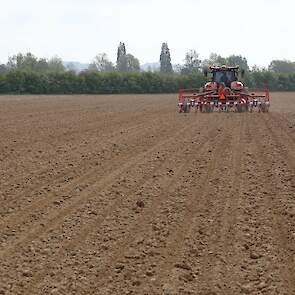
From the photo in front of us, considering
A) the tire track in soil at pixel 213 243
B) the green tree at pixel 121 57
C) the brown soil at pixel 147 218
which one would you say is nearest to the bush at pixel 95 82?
the brown soil at pixel 147 218

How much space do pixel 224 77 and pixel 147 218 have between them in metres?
23.0

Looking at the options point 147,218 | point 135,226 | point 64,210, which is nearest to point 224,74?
point 64,210

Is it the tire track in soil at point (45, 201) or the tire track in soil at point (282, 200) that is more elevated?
the tire track in soil at point (45, 201)

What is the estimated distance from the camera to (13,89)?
63.6 meters

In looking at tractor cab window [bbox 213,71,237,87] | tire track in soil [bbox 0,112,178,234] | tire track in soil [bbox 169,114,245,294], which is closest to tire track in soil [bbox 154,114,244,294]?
tire track in soil [bbox 169,114,245,294]

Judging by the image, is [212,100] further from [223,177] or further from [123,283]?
[123,283]

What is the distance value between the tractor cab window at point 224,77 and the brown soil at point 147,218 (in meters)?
15.7

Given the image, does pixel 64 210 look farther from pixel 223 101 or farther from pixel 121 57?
pixel 121 57

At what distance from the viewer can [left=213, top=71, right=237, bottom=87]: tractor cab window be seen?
95.3ft

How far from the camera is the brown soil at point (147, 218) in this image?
197 inches

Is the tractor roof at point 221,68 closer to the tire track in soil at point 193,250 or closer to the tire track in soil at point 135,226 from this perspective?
the tire track in soil at point 135,226

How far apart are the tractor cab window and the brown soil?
15738 mm

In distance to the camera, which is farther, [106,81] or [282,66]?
[282,66]

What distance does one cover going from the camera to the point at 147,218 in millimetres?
6957
